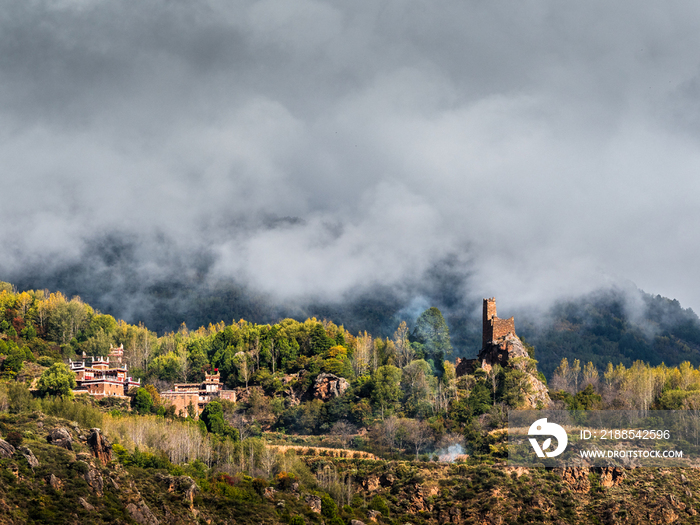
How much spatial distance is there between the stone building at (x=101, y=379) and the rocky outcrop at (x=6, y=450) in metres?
28.7

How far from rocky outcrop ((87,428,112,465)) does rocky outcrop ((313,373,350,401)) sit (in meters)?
36.3

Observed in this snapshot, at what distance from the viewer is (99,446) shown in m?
73.2

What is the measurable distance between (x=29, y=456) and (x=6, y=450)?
5.67ft

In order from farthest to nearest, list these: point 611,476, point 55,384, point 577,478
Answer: point 611,476 < point 577,478 < point 55,384

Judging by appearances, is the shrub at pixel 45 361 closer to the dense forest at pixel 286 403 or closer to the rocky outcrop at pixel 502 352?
the dense forest at pixel 286 403

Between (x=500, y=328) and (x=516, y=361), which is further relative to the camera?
(x=500, y=328)

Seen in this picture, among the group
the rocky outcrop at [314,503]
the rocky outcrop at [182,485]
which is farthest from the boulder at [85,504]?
the rocky outcrop at [314,503]

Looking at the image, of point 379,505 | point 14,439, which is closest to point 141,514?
point 14,439

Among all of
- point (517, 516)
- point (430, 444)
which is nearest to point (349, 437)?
point (430, 444)

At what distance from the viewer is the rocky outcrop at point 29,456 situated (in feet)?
210

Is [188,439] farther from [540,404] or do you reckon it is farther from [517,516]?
[540,404]

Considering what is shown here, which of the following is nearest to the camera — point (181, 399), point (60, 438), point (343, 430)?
point (60, 438)

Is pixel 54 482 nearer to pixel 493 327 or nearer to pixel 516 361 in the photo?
pixel 516 361

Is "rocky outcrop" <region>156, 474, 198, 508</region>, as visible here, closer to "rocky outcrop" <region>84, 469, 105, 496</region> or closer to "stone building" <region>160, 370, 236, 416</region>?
"rocky outcrop" <region>84, 469, 105, 496</region>
